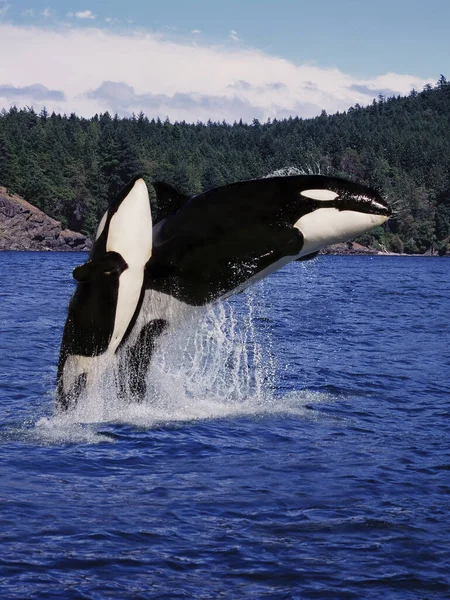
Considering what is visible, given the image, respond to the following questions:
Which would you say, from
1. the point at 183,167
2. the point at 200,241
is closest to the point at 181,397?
the point at 200,241

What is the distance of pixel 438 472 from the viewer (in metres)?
12.3

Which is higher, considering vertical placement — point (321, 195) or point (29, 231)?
point (29, 231)

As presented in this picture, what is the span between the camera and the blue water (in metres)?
8.66

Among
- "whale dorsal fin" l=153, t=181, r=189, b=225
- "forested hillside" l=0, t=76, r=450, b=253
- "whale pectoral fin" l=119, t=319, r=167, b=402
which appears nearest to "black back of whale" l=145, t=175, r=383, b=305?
"whale dorsal fin" l=153, t=181, r=189, b=225

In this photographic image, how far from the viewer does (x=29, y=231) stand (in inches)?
5315

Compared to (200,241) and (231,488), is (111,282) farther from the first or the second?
(231,488)

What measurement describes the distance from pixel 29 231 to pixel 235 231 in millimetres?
126366

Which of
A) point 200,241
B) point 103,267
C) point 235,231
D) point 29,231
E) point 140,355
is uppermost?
point 29,231

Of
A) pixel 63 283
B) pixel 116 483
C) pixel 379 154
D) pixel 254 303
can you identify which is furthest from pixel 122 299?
pixel 379 154

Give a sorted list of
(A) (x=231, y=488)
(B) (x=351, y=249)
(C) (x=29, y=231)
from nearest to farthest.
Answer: (A) (x=231, y=488) → (C) (x=29, y=231) → (B) (x=351, y=249)

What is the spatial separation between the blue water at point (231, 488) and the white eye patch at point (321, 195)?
10.8 feet

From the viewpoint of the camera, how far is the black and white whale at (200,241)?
39.1 ft

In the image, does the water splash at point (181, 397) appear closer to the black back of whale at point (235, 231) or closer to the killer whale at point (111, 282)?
the killer whale at point (111, 282)

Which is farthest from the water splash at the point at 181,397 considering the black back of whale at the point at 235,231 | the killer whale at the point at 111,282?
the black back of whale at the point at 235,231
